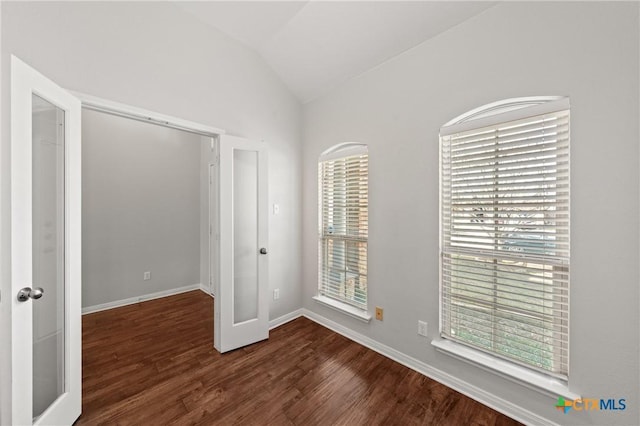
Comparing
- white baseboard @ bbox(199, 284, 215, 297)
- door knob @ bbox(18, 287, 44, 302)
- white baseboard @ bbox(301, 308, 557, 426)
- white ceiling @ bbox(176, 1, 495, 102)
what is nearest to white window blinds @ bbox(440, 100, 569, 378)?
white baseboard @ bbox(301, 308, 557, 426)

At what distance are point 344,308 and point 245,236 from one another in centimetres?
134

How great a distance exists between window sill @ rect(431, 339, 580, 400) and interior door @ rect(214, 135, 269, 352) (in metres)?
1.77

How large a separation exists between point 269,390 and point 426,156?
2267 millimetres

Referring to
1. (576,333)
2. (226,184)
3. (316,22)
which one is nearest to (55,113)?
(226,184)

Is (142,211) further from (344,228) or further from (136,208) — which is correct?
(344,228)

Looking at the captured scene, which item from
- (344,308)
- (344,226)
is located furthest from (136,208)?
(344,308)

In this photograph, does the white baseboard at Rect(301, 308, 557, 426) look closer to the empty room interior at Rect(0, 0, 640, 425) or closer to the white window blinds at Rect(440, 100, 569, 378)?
the empty room interior at Rect(0, 0, 640, 425)

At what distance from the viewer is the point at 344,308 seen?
2736 millimetres

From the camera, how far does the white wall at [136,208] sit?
11.1ft

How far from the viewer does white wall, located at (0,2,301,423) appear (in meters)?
1.52

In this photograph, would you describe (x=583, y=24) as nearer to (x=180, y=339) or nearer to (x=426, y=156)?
(x=426, y=156)

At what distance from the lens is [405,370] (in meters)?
2.16

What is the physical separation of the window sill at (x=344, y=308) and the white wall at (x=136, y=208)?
263 cm
